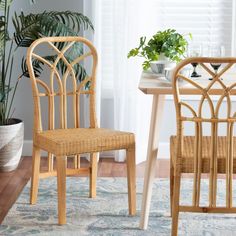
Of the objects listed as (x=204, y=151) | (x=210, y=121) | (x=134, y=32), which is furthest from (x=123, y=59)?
(x=210, y=121)

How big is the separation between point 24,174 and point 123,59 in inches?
42.8

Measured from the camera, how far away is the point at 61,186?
3453mm

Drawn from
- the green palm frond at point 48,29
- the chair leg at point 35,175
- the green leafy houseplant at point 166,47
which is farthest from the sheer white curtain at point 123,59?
the chair leg at point 35,175

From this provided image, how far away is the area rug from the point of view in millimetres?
3417

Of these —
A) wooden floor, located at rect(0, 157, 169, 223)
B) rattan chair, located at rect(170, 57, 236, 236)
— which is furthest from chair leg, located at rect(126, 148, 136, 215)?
wooden floor, located at rect(0, 157, 169, 223)

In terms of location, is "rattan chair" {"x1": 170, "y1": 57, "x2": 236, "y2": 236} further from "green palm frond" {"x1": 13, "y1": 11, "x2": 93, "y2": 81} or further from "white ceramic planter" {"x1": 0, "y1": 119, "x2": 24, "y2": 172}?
"white ceramic planter" {"x1": 0, "y1": 119, "x2": 24, "y2": 172}

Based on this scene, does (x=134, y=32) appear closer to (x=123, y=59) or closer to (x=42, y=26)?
(x=123, y=59)

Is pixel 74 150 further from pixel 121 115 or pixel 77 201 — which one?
pixel 121 115

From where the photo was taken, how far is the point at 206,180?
4371 mm

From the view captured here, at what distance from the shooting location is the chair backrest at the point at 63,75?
12.3 ft

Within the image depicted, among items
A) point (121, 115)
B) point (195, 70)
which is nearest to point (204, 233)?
point (195, 70)

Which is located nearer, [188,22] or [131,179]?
[131,179]

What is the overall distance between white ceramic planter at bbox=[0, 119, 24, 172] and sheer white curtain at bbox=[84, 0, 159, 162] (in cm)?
73

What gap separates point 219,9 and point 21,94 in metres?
1.61
